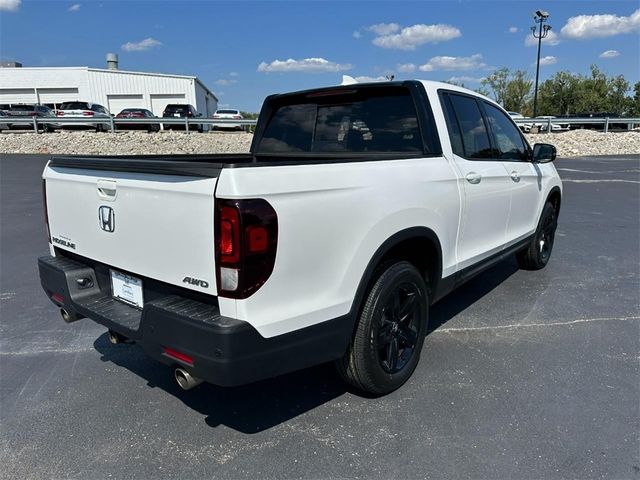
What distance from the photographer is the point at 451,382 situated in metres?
3.23

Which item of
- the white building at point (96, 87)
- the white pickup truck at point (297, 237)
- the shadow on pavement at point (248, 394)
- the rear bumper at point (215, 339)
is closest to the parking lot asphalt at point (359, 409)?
the shadow on pavement at point (248, 394)

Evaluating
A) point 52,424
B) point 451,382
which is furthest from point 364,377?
point 52,424

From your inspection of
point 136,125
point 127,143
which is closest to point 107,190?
point 127,143

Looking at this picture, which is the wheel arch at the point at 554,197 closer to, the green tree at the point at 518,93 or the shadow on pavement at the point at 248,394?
the shadow on pavement at the point at 248,394

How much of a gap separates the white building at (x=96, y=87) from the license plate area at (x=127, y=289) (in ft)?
167

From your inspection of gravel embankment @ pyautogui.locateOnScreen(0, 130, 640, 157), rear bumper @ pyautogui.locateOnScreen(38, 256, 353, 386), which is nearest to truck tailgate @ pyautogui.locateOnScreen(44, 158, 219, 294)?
rear bumper @ pyautogui.locateOnScreen(38, 256, 353, 386)

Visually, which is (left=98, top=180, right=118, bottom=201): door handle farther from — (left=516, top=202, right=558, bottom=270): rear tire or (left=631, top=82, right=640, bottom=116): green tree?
(left=631, top=82, right=640, bottom=116): green tree

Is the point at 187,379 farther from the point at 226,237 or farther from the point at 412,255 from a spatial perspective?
the point at 412,255

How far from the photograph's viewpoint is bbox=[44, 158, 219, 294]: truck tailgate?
2.16m

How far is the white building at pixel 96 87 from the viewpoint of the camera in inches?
1862

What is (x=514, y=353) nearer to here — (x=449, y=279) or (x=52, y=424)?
(x=449, y=279)

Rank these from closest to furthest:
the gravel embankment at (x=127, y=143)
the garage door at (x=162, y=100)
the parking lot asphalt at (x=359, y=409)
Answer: the parking lot asphalt at (x=359, y=409) → the gravel embankment at (x=127, y=143) → the garage door at (x=162, y=100)

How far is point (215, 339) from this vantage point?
6.82 ft

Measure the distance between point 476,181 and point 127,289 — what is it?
8.51 ft
